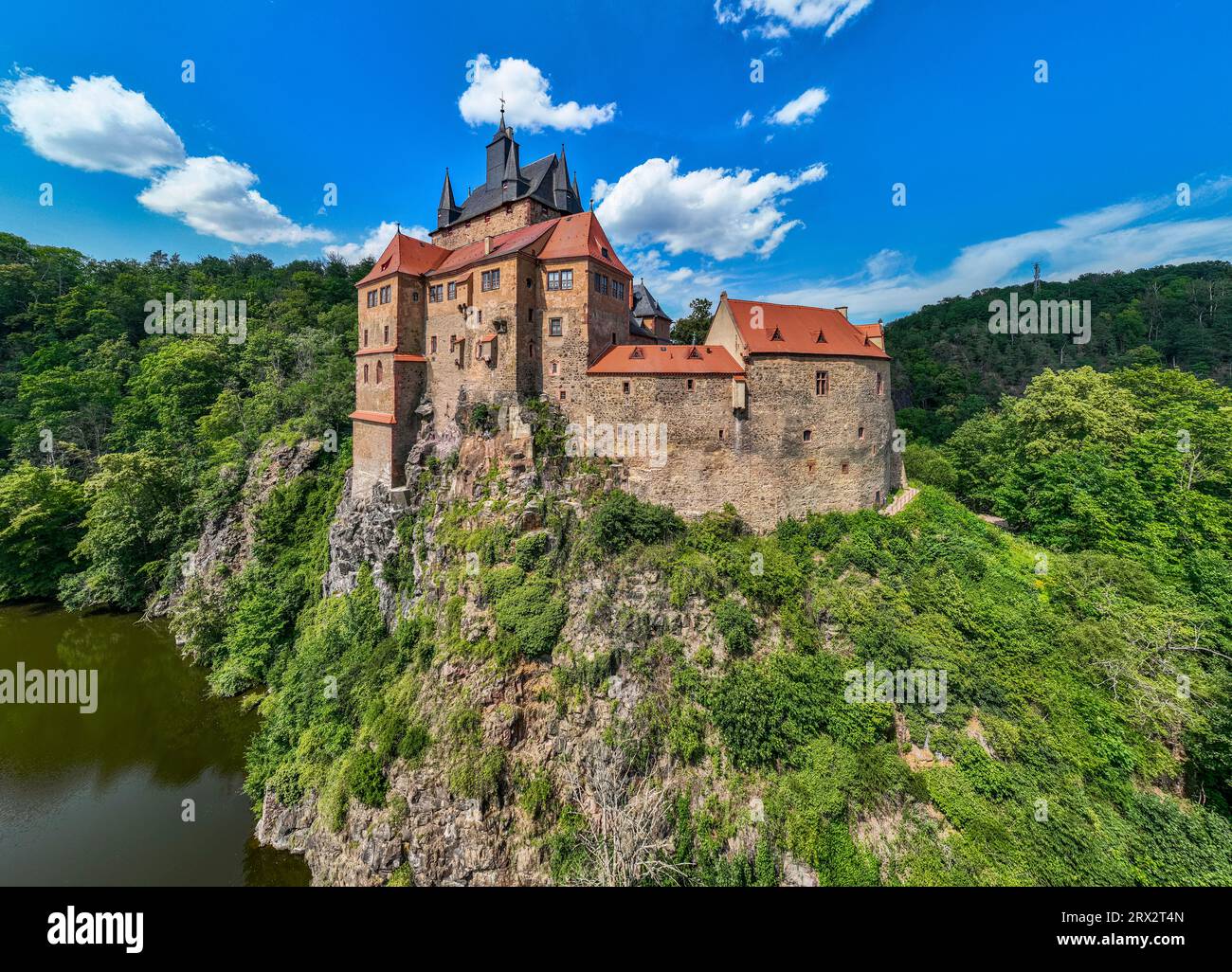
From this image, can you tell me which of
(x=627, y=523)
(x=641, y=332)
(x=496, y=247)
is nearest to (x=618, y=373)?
(x=627, y=523)

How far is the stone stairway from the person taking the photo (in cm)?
2306

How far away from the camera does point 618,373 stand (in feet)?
72.3

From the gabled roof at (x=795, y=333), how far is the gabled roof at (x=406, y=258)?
1650 centimetres

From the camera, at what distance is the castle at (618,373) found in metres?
21.5

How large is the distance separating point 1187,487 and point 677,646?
24131 mm

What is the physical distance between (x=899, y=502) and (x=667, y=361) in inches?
536

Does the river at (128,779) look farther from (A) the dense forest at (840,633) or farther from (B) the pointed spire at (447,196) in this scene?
(B) the pointed spire at (447,196)

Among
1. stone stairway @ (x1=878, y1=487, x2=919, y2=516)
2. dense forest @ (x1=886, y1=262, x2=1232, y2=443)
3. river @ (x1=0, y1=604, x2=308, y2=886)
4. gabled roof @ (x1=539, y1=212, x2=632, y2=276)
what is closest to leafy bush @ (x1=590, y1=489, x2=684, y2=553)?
stone stairway @ (x1=878, y1=487, x2=919, y2=516)

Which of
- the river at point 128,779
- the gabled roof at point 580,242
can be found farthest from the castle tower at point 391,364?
the river at point 128,779
